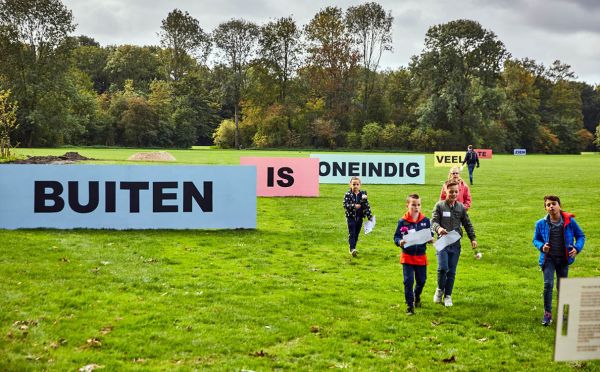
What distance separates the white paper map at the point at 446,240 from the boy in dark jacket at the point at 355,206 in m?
3.07

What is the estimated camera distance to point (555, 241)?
7.55 meters

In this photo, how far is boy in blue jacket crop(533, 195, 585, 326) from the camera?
748 centimetres

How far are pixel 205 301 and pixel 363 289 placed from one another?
260cm

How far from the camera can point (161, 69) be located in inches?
3430

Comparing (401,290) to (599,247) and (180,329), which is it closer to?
(180,329)

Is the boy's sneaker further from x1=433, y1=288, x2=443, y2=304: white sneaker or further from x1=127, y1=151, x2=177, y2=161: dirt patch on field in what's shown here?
x1=127, y1=151, x2=177, y2=161: dirt patch on field

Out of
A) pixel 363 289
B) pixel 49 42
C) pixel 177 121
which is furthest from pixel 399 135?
pixel 363 289

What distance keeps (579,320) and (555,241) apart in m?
3.24

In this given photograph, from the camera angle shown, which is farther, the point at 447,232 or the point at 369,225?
the point at 369,225

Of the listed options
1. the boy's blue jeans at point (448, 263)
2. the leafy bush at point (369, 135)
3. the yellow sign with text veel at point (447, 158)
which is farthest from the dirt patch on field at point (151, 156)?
the boy's blue jeans at point (448, 263)

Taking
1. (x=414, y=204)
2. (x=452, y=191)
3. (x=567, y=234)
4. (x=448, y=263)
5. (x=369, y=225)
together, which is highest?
(x=452, y=191)

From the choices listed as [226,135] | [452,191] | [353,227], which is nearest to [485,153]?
[226,135]

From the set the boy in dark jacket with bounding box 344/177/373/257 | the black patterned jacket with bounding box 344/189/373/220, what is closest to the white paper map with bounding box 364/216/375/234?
the boy in dark jacket with bounding box 344/177/373/257

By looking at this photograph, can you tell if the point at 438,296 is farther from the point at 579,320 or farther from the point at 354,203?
the point at 579,320
